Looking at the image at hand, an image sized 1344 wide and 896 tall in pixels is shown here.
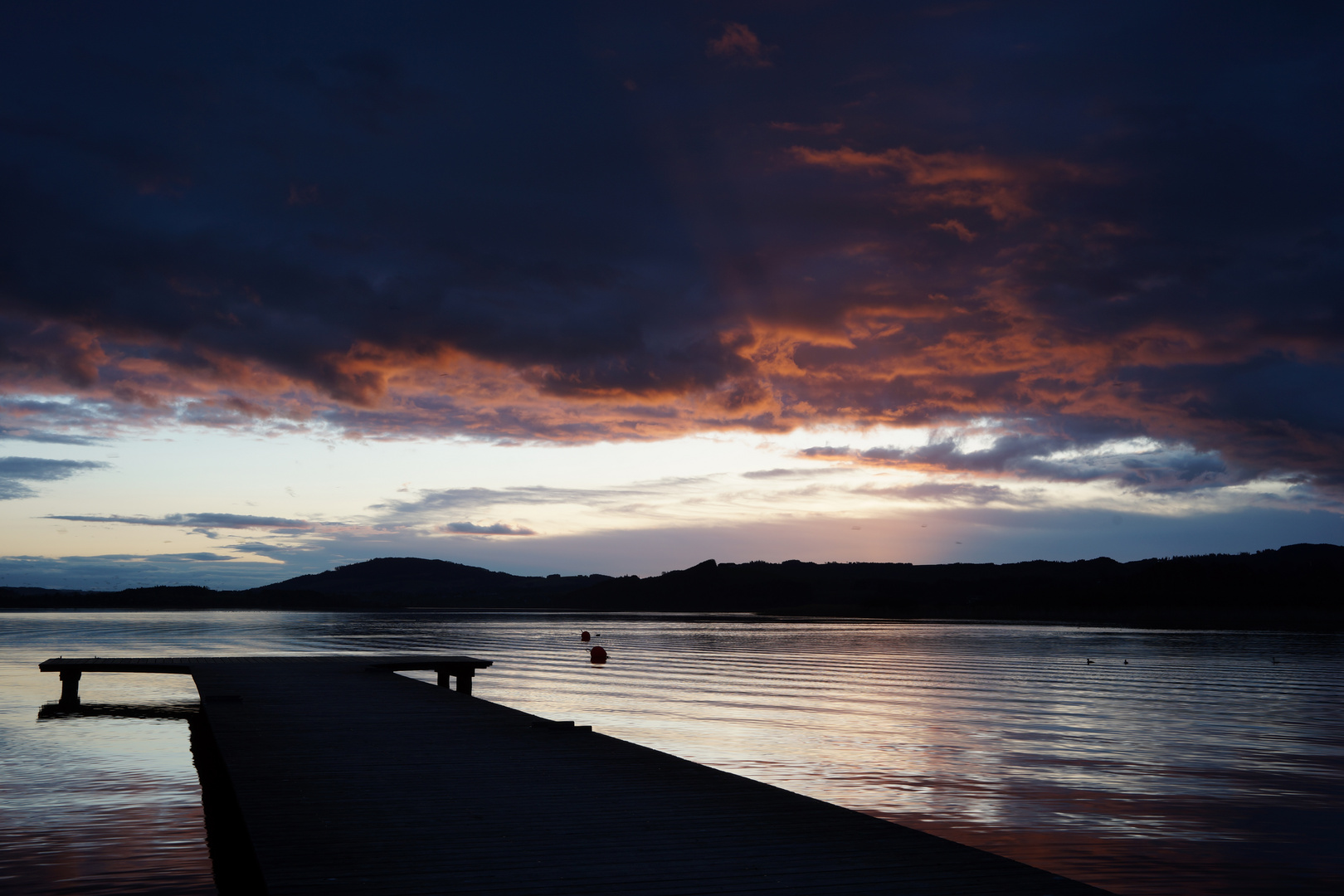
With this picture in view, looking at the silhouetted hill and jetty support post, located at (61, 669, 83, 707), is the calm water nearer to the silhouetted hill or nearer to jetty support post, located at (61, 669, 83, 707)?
jetty support post, located at (61, 669, 83, 707)

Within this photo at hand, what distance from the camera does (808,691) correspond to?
29.3 m

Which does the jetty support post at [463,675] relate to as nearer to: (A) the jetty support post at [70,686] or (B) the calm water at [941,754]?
(B) the calm water at [941,754]

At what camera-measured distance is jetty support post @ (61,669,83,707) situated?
25.0 metres

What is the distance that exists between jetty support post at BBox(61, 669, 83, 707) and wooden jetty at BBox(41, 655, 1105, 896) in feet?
41.5

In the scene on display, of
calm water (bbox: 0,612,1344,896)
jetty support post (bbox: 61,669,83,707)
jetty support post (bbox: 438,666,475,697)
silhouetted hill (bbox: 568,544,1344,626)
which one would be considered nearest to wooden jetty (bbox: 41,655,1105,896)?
calm water (bbox: 0,612,1344,896)

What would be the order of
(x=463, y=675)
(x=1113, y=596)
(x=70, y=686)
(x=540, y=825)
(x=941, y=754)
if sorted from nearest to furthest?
(x=540, y=825) → (x=941, y=754) → (x=70, y=686) → (x=463, y=675) → (x=1113, y=596)

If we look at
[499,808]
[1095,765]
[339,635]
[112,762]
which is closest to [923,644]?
[339,635]

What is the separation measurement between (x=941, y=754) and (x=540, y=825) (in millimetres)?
11089

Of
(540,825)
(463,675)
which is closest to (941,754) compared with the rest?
(540,825)

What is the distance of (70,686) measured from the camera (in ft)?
82.8

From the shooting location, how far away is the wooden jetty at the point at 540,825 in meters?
7.09

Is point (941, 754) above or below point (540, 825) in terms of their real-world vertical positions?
below

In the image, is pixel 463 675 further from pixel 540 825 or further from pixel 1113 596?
pixel 1113 596

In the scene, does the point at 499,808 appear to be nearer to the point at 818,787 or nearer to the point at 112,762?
the point at 818,787
